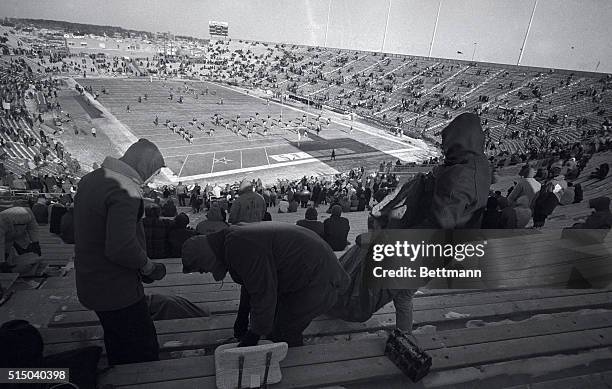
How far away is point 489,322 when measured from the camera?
3.46m

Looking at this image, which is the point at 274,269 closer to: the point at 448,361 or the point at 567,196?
the point at 448,361

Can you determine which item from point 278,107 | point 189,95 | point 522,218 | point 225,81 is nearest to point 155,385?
point 522,218

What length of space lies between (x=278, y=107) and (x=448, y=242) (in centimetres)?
5300

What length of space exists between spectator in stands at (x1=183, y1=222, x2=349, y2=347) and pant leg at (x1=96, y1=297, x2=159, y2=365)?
0.51 metres

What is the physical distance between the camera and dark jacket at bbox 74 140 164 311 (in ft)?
7.35

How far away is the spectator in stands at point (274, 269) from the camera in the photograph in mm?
2436

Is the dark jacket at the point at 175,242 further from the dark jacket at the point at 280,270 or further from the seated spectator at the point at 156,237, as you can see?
the dark jacket at the point at 280,270

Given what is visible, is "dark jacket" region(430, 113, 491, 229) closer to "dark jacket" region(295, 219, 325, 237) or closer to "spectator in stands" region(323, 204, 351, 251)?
"spectator in stands" region(323, 204, 351, 251)

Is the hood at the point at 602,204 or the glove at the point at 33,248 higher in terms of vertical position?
the hood at the point at 602,204

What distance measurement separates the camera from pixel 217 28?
388 feet

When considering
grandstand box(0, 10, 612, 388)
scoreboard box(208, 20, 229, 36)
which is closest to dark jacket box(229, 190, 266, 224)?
grandstand box(0, 10, 612, 388)

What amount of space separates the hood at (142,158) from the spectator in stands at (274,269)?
1.87 feet

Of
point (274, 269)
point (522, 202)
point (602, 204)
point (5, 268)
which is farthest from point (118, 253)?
point (522, 202)

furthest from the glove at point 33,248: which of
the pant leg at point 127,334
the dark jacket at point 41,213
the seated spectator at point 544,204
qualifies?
the seated spectator at point 544,204
